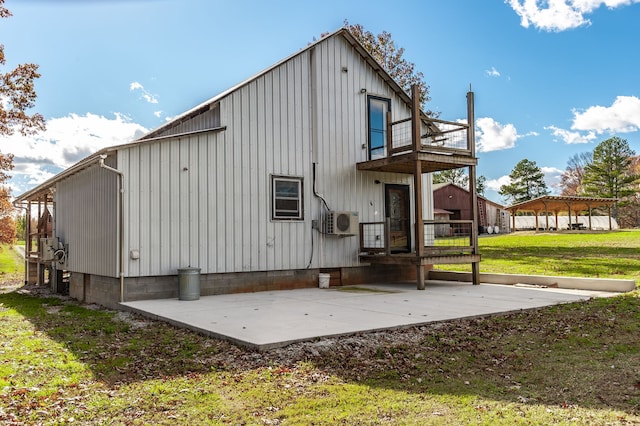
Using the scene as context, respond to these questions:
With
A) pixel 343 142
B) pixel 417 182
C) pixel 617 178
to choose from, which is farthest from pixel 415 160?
pixel 617 178

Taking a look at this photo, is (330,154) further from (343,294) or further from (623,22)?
(623,22)

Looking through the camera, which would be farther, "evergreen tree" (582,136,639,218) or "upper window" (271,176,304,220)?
"evergreen tree" (582,136,639,218)

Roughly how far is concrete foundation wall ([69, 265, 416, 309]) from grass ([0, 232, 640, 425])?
2247 mm

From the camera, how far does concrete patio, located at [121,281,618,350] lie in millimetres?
6383

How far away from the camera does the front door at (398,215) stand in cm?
1343

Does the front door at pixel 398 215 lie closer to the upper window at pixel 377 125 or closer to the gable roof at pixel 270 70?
the upper window at pixel 377 125

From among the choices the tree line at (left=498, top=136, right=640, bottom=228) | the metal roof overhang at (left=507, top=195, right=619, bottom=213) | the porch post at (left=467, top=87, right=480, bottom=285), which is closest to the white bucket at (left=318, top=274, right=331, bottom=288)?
the porch post at (left=467, top=87, right=480, bottom=285)

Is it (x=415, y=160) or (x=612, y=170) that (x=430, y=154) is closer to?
(x=415, y=160)

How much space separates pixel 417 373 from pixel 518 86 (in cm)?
2787

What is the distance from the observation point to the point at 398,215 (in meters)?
13.7

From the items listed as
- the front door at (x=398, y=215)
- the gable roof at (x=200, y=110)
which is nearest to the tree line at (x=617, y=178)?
the front door at (x=398, y=215)

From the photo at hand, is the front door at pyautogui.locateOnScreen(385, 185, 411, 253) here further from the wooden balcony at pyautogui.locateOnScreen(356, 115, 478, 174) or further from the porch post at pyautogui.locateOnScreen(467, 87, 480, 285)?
the porch post at pyautogui.locateOnScreen(467, 87, 480, 285)

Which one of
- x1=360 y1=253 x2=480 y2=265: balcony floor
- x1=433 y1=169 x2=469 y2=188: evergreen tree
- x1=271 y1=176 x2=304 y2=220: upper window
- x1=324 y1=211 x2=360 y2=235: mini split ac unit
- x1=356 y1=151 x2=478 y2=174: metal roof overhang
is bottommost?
x1=360 y1=253 x2=480 y2=265: balcony floor

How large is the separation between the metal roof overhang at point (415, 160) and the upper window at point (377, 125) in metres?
0.71
